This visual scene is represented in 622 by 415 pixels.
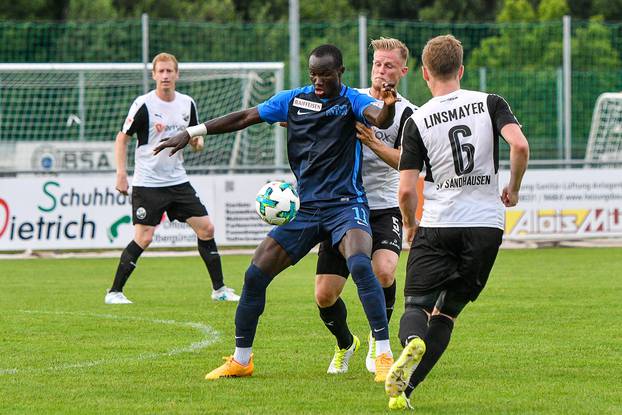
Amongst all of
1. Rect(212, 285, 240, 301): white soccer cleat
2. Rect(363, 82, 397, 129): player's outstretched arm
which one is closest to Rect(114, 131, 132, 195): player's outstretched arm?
Rect(212, 285, 240, 301): white soccer cleat

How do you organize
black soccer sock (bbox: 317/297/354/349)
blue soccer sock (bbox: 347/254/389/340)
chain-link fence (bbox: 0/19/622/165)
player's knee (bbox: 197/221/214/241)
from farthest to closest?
chain-link fence (bbox: 0/19/622/165) < player's knee (bbox: 197/221/214/241) < black soccer sock (bbox: 317/297/354/349) < blue soccer sock (bbox: 347/254/389/340)

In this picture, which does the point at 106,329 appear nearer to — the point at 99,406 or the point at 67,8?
the point at 99,406

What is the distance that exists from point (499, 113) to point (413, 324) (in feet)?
3.87

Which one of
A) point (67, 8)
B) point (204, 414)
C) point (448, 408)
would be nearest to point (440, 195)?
point (448, 408)

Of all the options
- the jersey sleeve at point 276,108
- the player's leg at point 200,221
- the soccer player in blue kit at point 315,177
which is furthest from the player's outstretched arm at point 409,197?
the player's leg at point 200,221

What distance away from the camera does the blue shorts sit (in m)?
7.49

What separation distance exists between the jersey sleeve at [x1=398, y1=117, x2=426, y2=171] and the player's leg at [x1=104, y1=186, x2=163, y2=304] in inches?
239

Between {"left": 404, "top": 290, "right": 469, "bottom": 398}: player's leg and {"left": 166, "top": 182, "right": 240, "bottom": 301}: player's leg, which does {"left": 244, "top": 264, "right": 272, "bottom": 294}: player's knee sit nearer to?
{"left": 404, "top": 290, "right": 469, "bottom": 398}: player's leg

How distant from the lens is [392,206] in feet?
27.4

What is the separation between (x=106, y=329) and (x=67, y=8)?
3952 cm

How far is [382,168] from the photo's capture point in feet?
27.3

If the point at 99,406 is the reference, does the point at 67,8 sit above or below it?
above

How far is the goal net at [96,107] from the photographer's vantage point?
24266 millimetres

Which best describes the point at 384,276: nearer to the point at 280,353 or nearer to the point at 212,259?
the point at 280,353
